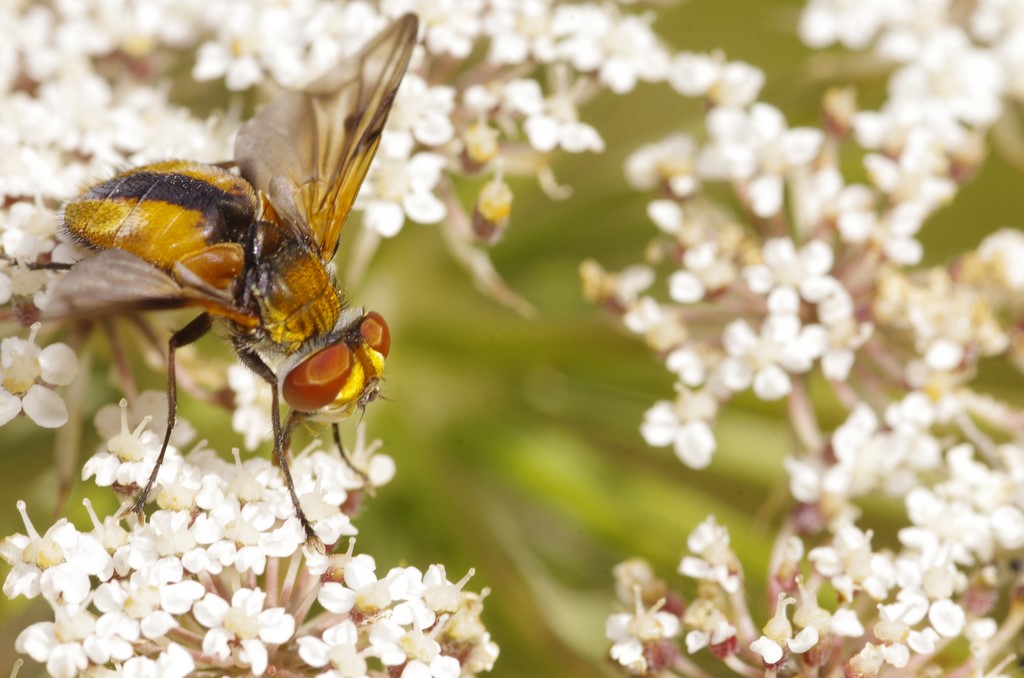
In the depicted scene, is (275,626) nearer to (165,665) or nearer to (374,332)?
(165,665)

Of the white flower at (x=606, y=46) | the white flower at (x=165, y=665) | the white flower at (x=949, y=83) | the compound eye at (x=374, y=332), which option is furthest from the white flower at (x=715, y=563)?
the white flower at (x=949, y=83)

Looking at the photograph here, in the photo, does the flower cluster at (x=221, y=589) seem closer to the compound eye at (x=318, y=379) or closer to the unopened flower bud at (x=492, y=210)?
the compound eye at (x=318, y=379)

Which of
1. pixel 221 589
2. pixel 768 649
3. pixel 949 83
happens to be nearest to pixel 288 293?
pixel 221 589

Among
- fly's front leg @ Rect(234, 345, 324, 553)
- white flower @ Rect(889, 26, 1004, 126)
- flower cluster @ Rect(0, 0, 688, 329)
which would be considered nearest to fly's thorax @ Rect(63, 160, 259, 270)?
fly's front leg @ Rect(234, 345, 324, 553)

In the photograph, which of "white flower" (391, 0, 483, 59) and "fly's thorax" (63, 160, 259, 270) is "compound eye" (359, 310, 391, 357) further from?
"white flower" (391, 0, 483, 59)

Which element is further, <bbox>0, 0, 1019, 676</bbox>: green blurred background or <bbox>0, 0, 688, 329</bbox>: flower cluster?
<bbox>0, 0, 1019, 676</bbox>: green blurred background

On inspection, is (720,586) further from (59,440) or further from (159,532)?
(59,440)
